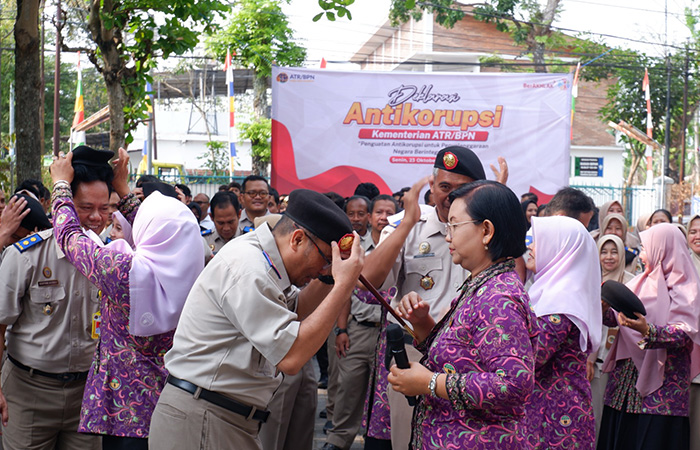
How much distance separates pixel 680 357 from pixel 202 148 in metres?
40.8

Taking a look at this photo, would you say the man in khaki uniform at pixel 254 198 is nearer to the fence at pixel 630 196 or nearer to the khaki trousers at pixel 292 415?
the khaki trousers at pixel 292 415

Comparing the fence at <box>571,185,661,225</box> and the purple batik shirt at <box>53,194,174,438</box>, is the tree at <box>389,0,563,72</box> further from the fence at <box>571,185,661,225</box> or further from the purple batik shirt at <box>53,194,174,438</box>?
the purple batik shirt at <box>53,194,174,438</box>

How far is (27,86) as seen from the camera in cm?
675

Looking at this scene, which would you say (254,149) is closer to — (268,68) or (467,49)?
(268,68)

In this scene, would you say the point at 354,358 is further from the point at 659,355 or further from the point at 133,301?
the point at 133,301

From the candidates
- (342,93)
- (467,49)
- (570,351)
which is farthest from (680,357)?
(467,49)

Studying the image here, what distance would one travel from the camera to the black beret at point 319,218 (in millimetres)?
2865

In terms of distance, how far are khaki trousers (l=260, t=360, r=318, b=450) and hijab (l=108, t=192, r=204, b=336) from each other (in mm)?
1510

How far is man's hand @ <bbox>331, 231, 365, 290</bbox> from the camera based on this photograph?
280 centimetres

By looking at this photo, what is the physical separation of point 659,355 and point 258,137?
19.2 meters

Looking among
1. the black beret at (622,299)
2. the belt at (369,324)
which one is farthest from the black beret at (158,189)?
the belt at (369,324)

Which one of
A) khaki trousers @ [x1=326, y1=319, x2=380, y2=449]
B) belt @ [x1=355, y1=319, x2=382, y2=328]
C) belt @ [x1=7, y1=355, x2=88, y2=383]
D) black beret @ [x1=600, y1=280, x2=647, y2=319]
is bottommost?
khaki trousers @ [x1=326, y1=319, x2=380, y2=449]

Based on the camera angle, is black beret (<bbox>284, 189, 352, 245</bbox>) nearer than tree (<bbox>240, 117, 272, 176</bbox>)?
Yes

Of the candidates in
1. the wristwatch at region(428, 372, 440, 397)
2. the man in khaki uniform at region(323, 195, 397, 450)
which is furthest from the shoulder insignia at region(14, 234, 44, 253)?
the man in khaki uniform at region(323, 195, 397, 450)
